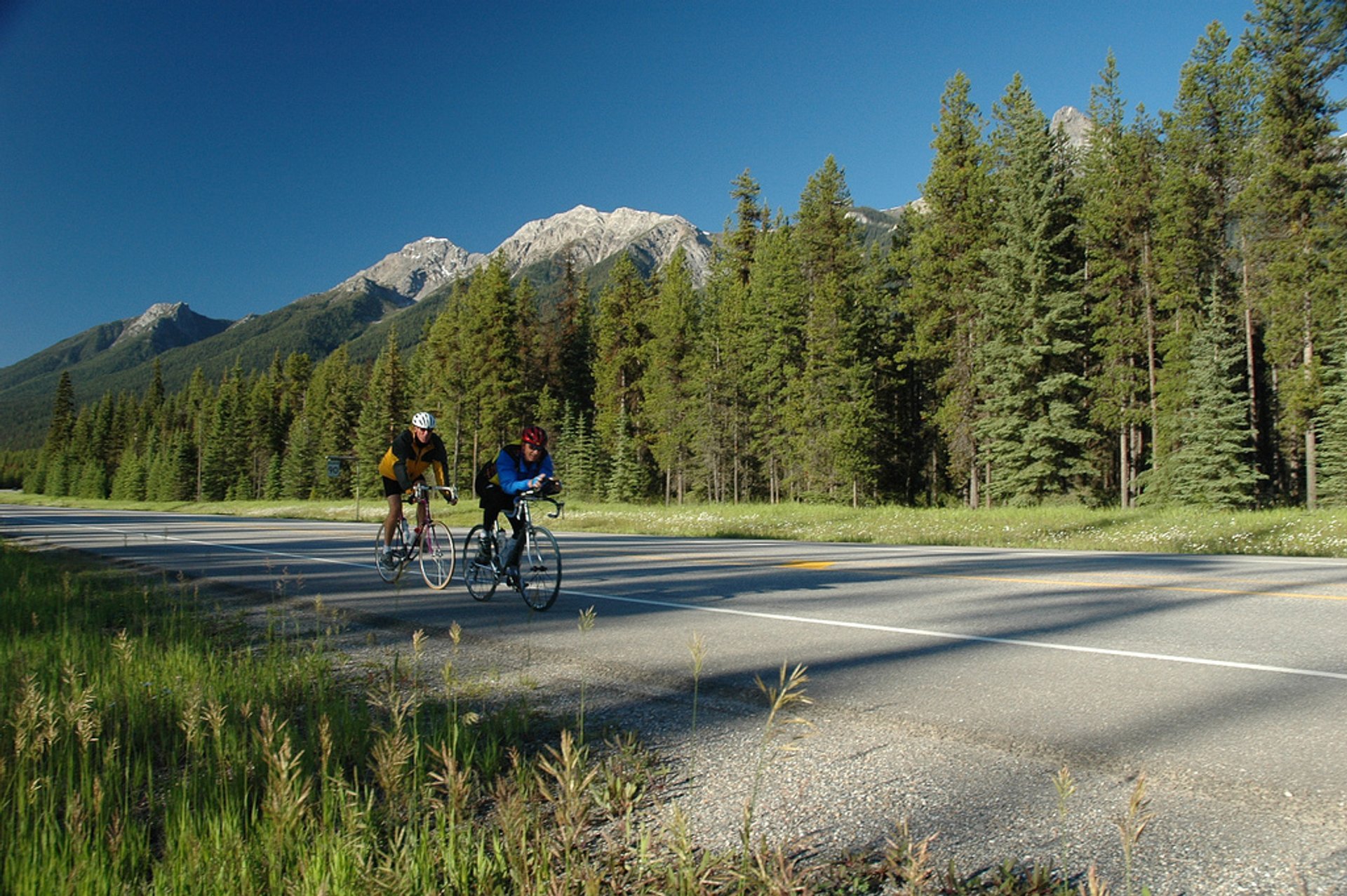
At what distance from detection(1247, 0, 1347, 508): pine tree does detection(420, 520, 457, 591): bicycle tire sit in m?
31.9

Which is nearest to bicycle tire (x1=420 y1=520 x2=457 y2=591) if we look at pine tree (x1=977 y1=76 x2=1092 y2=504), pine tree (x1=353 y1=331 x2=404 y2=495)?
pine tree (x1=977 y1=76 x2=1092 y2=504)

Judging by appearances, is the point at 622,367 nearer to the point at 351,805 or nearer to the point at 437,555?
the point at 437,555

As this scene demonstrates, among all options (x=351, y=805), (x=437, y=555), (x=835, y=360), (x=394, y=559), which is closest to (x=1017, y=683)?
(x=351, y=805)

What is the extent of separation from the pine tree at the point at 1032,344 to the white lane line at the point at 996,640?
28.8 metres

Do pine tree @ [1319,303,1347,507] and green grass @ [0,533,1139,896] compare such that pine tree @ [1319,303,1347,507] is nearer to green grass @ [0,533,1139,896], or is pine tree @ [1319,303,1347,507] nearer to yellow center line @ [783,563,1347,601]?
yellow center line @ [783,563,1347,601]

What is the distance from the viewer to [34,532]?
23.4 metres

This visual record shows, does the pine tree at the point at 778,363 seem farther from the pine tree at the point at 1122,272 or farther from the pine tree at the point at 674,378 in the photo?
the pine tree at the point at 1122,272

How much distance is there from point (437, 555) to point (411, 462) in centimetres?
125

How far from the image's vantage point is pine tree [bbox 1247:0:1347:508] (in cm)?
2808

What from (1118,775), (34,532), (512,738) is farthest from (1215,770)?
(34,532)

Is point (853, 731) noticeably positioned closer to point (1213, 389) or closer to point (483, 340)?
point (1213, 389)

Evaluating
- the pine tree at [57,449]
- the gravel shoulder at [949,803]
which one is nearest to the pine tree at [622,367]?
the gravel shoulder at [949,803]

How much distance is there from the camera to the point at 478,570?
28.0ft

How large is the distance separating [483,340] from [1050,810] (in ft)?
178
